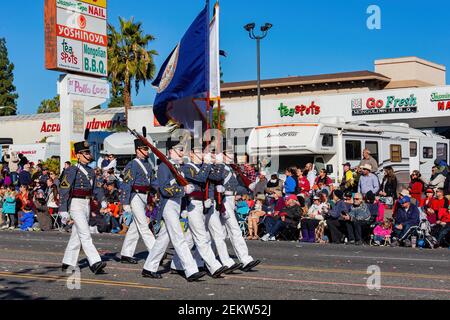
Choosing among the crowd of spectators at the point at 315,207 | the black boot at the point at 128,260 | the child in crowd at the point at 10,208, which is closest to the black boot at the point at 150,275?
the black boot at the point at 128,260

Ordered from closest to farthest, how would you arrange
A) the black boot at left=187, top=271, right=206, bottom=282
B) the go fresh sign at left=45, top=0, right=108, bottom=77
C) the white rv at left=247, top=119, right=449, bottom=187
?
the black boot at left=187, top=271, right=206, bottom=282 → the white rv at left=247, top=119, right=449, bottom=187 → the go fresh sign at left=45, top=0, right=108, bottom=77

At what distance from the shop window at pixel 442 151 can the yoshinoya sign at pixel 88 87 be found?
1486 cm

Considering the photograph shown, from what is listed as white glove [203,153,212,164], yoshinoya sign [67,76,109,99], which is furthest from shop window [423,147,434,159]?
white glove [203,153,212,164]

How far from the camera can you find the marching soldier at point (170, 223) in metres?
11.9

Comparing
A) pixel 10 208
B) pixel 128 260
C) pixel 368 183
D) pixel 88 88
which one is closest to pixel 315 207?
pixel 368 183

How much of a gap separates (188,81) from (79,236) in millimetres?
4069

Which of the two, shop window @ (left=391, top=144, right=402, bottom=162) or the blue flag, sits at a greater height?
the blue flag

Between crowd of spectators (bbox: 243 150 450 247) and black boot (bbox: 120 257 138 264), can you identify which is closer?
black boot (bbox: 120 257 138 264)

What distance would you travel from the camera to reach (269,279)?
12.0 metres

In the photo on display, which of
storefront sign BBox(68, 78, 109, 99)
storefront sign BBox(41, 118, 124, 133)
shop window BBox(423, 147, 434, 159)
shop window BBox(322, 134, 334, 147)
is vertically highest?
storefront sign BBox(68, 78, 109, 99)

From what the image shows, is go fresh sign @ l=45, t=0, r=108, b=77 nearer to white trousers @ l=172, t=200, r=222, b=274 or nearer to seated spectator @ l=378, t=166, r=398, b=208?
seated spectator @ l=378, t=166, r=398, b=208

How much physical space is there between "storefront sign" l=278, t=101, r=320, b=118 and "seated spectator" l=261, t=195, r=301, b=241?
2281 cm

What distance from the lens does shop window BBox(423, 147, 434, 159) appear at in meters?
31.3
